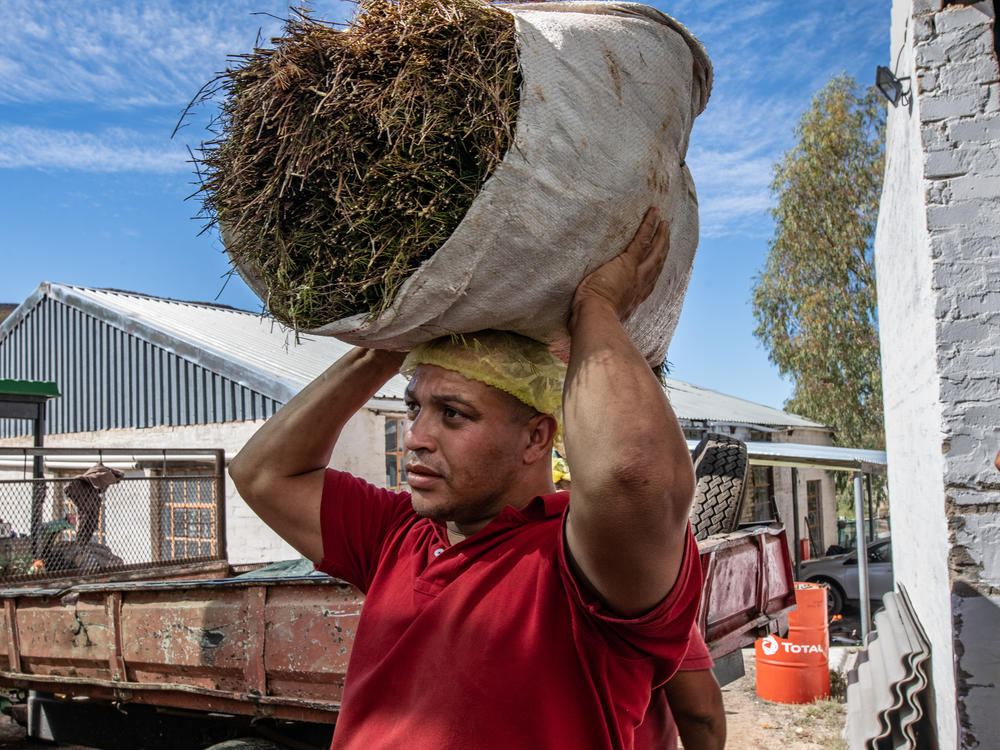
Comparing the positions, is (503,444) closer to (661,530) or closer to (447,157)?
(661,530)

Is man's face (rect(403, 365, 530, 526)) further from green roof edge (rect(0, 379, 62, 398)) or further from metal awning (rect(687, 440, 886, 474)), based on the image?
green roof edge (rect(0, 379, 62, 398))

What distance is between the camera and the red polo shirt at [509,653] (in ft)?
4.54

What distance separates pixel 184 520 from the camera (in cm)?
1254

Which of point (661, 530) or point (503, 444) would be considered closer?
point (661, 530)

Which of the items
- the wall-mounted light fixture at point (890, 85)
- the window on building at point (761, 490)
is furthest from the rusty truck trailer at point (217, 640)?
the window on building at point (761, 490)

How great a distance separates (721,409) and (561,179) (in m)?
21.6

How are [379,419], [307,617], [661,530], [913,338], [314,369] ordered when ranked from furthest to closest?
[314,369] < [379,419] < [913,338] < [307,617] < [661,530]

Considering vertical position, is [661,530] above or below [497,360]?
below

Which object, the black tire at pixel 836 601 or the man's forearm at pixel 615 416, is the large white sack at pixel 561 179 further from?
the black tire at pixel 836 601

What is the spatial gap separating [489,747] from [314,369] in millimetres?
12591

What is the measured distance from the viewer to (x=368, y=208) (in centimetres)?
147

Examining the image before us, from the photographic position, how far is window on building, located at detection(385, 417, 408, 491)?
12234 millimetres

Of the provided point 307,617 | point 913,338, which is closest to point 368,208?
point 307,617

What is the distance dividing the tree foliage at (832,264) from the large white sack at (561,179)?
2085cm
